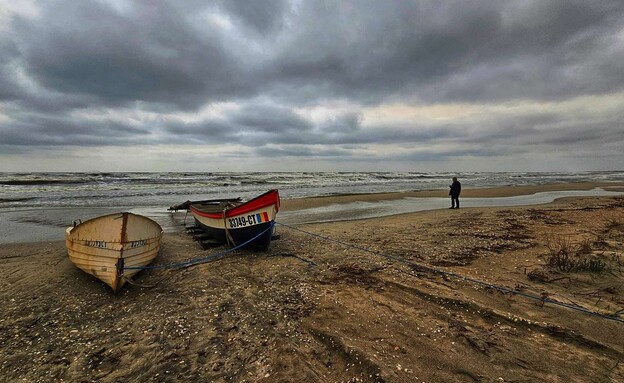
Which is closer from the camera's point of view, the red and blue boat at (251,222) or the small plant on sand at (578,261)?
the small plant on sand at (578,261)

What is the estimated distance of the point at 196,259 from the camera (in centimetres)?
904

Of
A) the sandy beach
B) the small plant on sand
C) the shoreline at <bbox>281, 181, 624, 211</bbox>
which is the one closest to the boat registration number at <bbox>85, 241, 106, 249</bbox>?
the sandy beach

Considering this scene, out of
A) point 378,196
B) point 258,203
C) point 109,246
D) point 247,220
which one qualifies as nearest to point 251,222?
point 247,220

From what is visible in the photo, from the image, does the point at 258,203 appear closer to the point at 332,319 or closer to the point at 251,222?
the point at 251,222

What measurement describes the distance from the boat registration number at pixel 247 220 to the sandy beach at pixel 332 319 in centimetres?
110

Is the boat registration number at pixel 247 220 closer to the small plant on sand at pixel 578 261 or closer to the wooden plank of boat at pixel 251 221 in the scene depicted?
the wooden plank of boat at pixel 251 221

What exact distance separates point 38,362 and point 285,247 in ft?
22.0

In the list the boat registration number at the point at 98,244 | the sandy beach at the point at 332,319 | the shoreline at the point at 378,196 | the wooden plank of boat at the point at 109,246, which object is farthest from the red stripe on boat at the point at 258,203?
the shoreline at the point at 378,196

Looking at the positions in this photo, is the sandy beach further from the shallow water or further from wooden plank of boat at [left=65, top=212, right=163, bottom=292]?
the shallow water

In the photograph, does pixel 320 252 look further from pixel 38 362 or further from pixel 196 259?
pixel 38 362

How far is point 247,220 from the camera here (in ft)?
31.0

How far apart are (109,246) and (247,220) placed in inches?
144

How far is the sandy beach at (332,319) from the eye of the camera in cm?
395

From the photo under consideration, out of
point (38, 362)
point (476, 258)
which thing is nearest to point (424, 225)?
point (476, 258)
